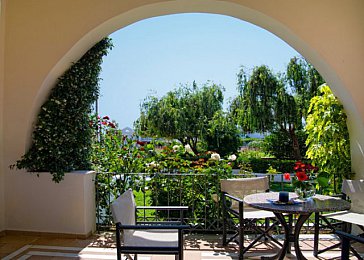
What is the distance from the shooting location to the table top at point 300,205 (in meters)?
2.70

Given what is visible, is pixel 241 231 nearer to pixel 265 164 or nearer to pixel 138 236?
pixel 138 236

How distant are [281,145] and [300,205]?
1023cm

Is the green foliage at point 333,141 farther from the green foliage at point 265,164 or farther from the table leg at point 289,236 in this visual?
the green foliage at point 265,164

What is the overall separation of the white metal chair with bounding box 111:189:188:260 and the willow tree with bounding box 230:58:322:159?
8730mm

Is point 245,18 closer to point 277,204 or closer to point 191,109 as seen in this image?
point 277,204

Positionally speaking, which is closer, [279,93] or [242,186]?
[242,186]

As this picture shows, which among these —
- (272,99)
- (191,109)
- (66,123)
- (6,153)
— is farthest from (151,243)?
(191,109)

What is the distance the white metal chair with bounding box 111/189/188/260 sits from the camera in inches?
94.6

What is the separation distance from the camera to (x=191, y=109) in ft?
44.5

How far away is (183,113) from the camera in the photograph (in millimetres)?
13203

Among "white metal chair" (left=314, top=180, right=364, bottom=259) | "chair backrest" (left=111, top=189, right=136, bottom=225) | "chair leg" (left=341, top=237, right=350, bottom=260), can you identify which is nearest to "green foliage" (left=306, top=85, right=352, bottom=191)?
"white metal chair" (left=314, top=180, right=364, bottom=259)

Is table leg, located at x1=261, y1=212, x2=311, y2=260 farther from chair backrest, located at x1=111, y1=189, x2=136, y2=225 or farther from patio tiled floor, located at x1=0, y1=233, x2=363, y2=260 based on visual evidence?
chair backrest, located at x1=111, y1=189, x2=136, y2=225

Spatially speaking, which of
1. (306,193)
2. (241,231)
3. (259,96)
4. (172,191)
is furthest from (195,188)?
(259,96)

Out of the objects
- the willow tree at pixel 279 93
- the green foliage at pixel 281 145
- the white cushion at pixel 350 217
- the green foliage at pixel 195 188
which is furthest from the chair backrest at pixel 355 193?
the green foliage at pixel 281 145
